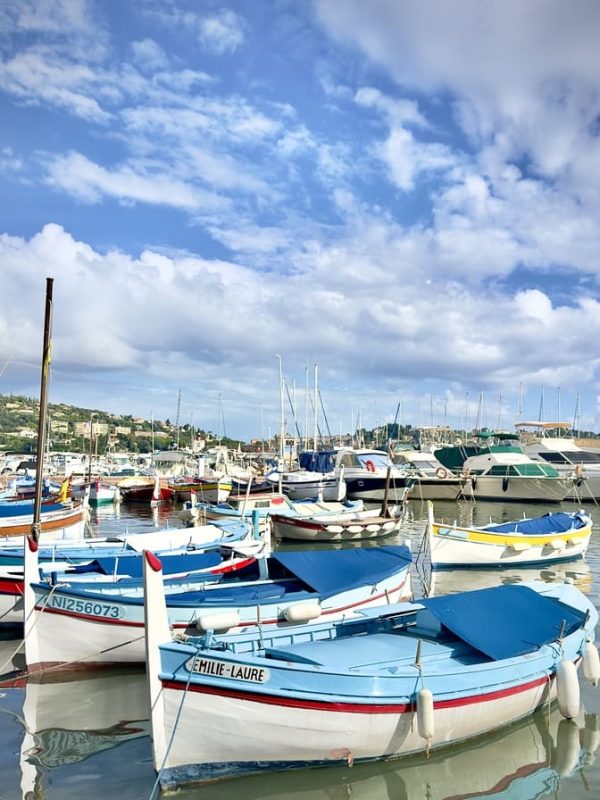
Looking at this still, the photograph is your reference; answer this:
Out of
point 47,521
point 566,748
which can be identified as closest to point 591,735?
point 566,748

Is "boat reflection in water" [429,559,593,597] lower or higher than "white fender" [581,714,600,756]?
lower

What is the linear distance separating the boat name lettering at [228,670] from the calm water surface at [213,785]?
2.14ft

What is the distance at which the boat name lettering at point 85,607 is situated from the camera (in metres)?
11.8

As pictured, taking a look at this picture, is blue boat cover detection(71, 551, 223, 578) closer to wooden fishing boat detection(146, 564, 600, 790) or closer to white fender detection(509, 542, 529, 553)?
wooden fishing boat detection(146, 564, 600, 790)

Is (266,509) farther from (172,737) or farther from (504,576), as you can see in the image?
(172,737)

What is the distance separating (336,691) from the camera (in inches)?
309

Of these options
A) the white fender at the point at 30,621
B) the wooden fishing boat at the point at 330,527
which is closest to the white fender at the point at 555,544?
the wooden fishing boat at the point at 330,527

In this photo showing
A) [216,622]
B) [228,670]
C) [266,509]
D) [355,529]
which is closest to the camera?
[228,670]

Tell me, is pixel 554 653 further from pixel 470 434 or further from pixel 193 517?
pixel 470 434

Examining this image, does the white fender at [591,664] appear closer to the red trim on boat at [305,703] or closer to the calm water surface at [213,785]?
the calm water surface at [213,785]

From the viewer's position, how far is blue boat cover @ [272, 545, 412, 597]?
44.3 ft

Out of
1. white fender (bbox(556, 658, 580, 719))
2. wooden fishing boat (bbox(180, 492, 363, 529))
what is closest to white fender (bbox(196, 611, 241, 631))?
white fender (bbox(556, 658, 580, 719))

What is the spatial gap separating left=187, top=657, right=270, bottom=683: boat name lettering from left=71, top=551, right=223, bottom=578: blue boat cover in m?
8.15

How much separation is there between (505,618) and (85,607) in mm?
7485
